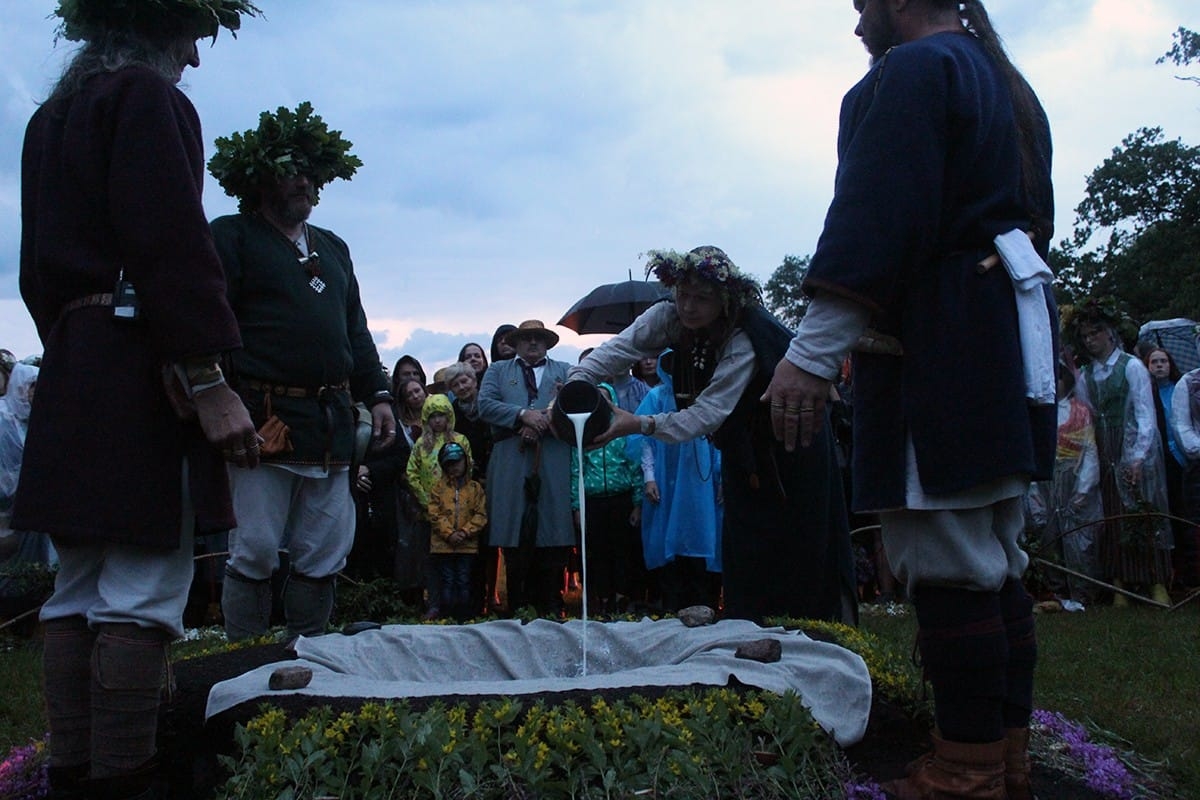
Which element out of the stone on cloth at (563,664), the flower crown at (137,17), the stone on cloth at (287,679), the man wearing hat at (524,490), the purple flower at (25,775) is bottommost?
the purple flower at (25,775)

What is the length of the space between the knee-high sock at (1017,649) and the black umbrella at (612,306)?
279 inches

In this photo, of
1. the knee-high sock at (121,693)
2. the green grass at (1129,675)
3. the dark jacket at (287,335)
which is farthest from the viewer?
the dark jacket at (287,335)

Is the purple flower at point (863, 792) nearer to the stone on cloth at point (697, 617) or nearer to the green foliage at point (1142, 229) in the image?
the stone on cloth at point (697, 617)

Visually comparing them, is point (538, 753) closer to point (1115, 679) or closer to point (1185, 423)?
point (1115, 679)

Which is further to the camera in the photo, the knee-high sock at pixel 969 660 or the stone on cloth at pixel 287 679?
the stone on cloth at pixel 287 679

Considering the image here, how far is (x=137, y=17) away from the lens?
9.09 feet

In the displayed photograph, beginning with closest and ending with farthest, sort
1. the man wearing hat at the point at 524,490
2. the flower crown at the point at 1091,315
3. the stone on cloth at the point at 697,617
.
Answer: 1. the stone on cloth at the point at 697,617
2. the man wearing hat at the point at 524,490
3. the flower crown at the point at 1091,315

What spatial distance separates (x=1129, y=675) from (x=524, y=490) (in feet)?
12.8

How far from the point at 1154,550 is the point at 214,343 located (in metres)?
7.08

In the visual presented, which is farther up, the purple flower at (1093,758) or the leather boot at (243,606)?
the leather boot at (243,606)

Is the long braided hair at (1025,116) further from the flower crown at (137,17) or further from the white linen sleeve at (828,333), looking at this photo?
the flower crown at (137,17)

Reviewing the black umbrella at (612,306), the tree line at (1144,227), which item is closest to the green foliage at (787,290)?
the tree line at (1144,227)

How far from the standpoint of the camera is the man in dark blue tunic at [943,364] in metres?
2.32

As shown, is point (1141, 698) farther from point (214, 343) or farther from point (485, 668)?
point (214, 343)
